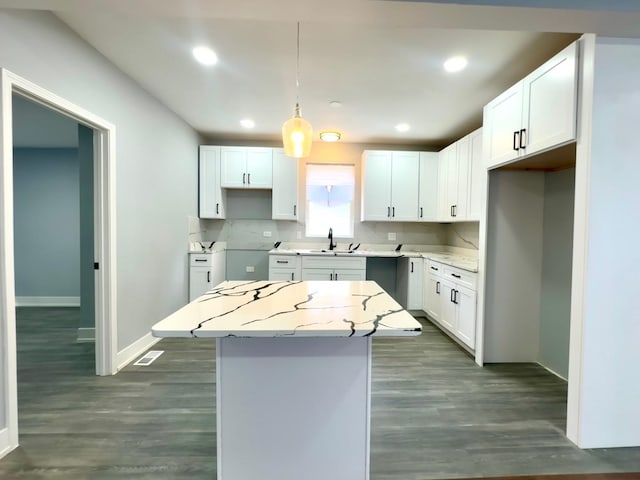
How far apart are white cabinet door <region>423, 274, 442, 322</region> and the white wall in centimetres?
192

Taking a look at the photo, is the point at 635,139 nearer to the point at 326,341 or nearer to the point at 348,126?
the point at 326,341

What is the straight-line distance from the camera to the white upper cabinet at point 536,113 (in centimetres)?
191

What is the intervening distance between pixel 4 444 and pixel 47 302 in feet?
13.5

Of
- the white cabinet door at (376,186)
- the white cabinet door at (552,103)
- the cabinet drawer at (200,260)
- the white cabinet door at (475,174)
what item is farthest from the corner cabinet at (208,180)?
the white cabinet door at (552,103)

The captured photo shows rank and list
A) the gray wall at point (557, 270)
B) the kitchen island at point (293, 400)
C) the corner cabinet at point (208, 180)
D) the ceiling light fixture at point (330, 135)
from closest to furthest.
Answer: the kitchen island at point (293, 400) → the gray wall at point (557, 270) → the ceiling light fixture at point (330, 135) → the corner cabinet at point (208, 180)

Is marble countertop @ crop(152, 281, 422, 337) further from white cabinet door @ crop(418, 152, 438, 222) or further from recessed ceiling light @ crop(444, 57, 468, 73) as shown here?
white cabinet door @ crop(418, 152, 438, 222)

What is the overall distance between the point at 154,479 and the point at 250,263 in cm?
338

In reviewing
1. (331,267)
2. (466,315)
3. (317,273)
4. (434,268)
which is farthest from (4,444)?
(434,268)

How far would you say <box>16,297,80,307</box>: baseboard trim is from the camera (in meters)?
4.93

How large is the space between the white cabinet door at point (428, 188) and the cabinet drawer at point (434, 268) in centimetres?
77

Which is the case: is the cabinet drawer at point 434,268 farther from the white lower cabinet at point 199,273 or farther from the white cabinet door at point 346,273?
the white lower cabinet at point 199,273

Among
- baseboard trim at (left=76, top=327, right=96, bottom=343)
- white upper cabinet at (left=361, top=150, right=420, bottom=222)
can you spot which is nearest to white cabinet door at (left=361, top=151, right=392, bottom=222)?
white upper cabinet at (left=361, top=150, right=420, bottom=222)

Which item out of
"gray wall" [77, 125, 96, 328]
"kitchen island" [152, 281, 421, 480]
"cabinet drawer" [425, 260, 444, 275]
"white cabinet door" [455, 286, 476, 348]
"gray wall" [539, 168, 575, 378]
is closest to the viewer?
"kitchen island" [152, 281, 421, 480]

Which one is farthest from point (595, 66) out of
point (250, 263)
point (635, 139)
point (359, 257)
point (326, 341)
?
point (250, 263)
